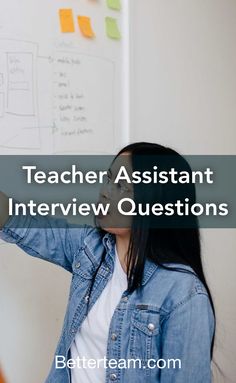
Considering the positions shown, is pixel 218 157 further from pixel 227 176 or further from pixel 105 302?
pixel 105 302

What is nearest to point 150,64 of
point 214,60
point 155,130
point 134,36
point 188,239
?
point 134,36

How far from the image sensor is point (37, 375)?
1487 mm

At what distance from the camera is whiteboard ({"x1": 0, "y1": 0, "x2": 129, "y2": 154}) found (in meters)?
1.32

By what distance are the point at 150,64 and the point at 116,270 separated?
96 centimetres

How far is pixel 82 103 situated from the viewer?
59.7 inches

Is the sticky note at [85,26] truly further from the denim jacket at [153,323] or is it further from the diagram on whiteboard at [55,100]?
the denim jacket at [153,323]

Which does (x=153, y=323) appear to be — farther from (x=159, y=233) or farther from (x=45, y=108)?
(x=45, y=108)

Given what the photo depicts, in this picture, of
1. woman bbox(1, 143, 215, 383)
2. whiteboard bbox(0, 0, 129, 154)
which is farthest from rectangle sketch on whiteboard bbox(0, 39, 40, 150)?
woman bbox(1, 143, 215, 383)

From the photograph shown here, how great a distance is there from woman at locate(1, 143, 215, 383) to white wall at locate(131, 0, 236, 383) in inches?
25.7

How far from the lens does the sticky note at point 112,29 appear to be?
158 centimetres

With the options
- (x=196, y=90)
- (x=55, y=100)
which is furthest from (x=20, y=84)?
(x=196, y=90)

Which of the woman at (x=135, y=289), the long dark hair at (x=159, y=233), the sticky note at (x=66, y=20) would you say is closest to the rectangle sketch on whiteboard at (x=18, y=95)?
the sticky note at (x=66, y=20)

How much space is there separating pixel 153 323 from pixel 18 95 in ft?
2.44

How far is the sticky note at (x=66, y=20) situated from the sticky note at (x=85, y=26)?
4 cm
